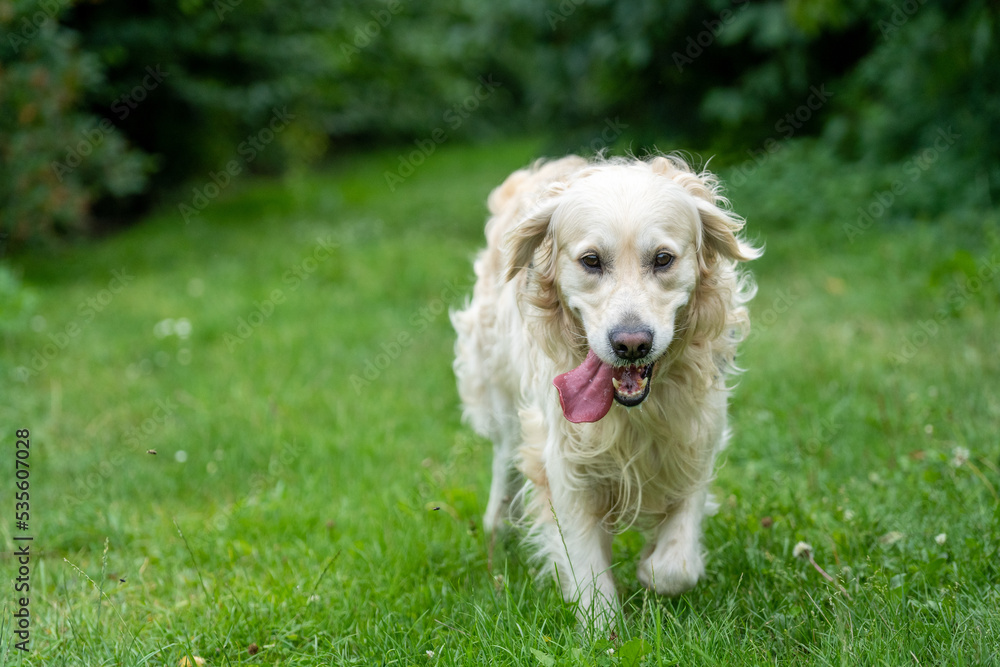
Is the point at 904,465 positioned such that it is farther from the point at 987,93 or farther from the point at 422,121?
the point at 422,121

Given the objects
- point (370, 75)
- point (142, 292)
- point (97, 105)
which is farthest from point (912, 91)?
point (370, 75)

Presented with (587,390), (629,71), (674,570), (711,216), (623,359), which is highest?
(711,216)

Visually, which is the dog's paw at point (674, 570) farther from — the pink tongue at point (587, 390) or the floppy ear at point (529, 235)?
the floppy ear at point (529, 235)

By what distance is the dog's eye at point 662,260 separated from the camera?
287 cm

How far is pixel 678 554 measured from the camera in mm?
3027

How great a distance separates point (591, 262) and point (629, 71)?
743 centimetres

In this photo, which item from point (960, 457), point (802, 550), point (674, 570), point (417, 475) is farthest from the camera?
point (417, 475)

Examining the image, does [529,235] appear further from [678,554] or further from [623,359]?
[678,554]

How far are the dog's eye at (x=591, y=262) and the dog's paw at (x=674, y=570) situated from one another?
965 mm

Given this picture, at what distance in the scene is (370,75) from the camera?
57.6ft

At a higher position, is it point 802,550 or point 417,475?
point 802,550

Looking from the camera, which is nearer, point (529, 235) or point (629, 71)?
point (529, 235)

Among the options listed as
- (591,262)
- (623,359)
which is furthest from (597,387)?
(591,262)

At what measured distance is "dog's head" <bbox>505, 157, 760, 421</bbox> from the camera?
9.11ft
